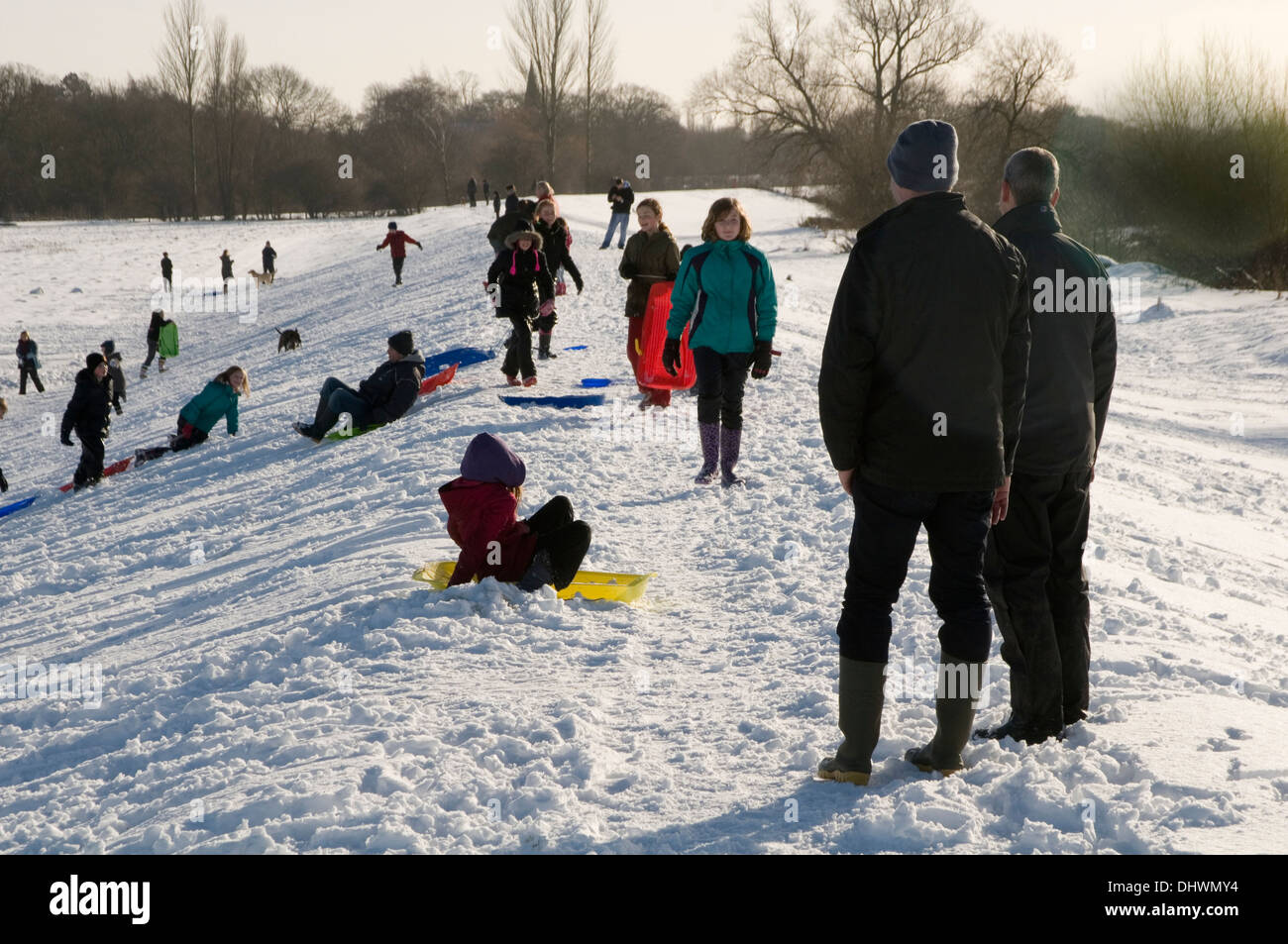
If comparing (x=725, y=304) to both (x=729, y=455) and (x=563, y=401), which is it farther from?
(x=563, y=401)

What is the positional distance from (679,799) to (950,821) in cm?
86

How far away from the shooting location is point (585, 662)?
4742mm

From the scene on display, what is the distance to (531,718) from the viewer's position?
13.3 feet

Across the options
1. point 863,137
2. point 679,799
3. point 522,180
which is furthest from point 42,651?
point 522,180

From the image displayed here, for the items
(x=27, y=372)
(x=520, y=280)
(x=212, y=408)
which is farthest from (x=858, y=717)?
(x=27, y=372)

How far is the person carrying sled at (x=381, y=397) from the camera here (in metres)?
10.8

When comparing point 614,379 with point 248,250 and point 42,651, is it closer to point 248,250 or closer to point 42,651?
point 42,651

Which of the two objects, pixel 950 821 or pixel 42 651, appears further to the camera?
pixel 42 651

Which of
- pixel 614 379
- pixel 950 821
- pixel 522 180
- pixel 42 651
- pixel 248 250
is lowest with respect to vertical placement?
pixel 42 651

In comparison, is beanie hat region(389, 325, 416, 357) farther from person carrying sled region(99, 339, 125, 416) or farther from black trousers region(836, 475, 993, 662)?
person carrying sled region(99, 339, 125, 416)

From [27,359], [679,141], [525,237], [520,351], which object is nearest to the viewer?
[525,237]

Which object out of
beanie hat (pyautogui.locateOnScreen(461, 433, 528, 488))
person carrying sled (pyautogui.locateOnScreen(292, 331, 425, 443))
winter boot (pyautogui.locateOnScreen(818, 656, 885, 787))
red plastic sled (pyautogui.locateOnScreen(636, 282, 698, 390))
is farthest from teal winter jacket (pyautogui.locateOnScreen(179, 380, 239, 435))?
winter boot (pyautogui.locateOnScreen(818, 656, 885, 787))

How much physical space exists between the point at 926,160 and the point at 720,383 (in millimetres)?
4164
